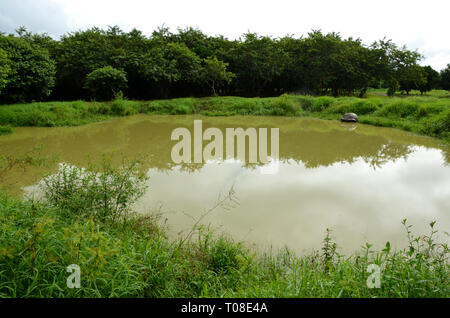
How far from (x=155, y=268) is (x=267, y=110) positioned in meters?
14.7

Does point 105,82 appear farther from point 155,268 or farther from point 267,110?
point 155,268

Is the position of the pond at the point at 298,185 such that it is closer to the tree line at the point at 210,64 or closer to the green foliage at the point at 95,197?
the green foliage at the point at 95,197

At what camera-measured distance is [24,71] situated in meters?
11.8

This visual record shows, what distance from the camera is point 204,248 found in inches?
112

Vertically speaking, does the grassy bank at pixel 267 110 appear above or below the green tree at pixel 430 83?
below

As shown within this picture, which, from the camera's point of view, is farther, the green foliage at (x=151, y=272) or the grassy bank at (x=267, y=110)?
the grassy bank at (x=267, y=110)

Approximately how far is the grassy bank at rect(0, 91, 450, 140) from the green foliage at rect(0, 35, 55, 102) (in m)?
1.00

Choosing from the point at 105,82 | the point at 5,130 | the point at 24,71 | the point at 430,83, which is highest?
the point at 430,83

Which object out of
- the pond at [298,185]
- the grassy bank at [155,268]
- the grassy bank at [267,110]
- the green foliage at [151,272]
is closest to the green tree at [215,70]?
the grassy bank at [267,110]

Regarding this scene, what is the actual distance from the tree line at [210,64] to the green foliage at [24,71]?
276cm

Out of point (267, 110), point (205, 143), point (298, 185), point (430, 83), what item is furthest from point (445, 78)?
point (298, 185)

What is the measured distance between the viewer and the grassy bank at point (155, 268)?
1853mm
